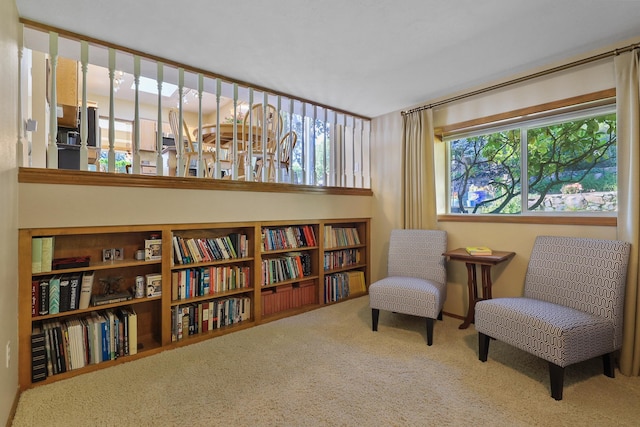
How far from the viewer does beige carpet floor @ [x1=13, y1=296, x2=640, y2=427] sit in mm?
1555

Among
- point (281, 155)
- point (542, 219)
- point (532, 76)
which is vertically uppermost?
point (532, 76)

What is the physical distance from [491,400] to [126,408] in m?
1.96

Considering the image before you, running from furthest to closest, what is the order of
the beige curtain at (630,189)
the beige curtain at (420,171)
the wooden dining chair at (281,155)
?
the wooden dining chair at (281,155) < the beige curtain at (420,171) < the beige curtain at (630,189)

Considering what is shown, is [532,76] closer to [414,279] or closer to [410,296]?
[414,279]

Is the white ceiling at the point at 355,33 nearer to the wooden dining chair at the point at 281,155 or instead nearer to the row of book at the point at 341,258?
the wooden dining chair at the point at 281,155

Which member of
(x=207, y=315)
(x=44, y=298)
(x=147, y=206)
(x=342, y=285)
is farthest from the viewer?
(x=342, y=285)

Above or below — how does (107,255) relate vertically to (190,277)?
above

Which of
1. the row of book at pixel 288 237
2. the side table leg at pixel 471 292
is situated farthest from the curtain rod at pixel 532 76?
the row of book at pixel 288 237

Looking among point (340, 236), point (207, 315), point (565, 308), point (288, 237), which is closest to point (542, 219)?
point (565, 308)

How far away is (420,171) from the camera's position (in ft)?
10.5

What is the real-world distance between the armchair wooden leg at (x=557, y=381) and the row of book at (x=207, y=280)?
228 centimetres

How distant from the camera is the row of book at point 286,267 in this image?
118 inches

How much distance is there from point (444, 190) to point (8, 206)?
337 cm

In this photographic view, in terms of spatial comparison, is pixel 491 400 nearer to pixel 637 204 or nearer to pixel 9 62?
pixel 637 204
